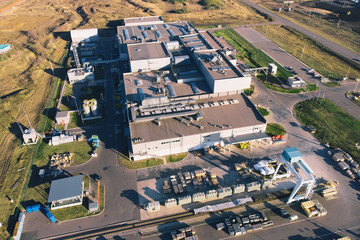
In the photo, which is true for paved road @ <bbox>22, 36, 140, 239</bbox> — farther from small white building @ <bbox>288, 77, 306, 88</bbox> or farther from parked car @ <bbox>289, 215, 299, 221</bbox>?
small white building @ <bbox>288, 77, 306, 88</bbox>

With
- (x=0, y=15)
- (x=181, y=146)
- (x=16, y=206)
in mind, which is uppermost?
(x=0, y=15)

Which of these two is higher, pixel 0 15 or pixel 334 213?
pixel 0 15

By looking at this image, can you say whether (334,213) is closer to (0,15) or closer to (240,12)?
(240,12)

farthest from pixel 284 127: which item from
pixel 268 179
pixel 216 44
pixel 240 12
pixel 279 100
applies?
pixel 240 12

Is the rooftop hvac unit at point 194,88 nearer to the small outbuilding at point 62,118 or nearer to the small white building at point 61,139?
the small white building at point 61,139

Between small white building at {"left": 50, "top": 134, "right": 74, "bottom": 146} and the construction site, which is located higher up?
small white building at {"left": 50, "top": 134, "right": 74, "bottom": 146}

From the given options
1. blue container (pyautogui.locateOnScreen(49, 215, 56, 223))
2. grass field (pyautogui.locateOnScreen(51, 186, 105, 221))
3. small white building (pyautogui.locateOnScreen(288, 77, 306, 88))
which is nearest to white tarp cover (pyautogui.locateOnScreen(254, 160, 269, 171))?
grass field (pyautogui.locateOnScreen(51, 186, 105, 221))
